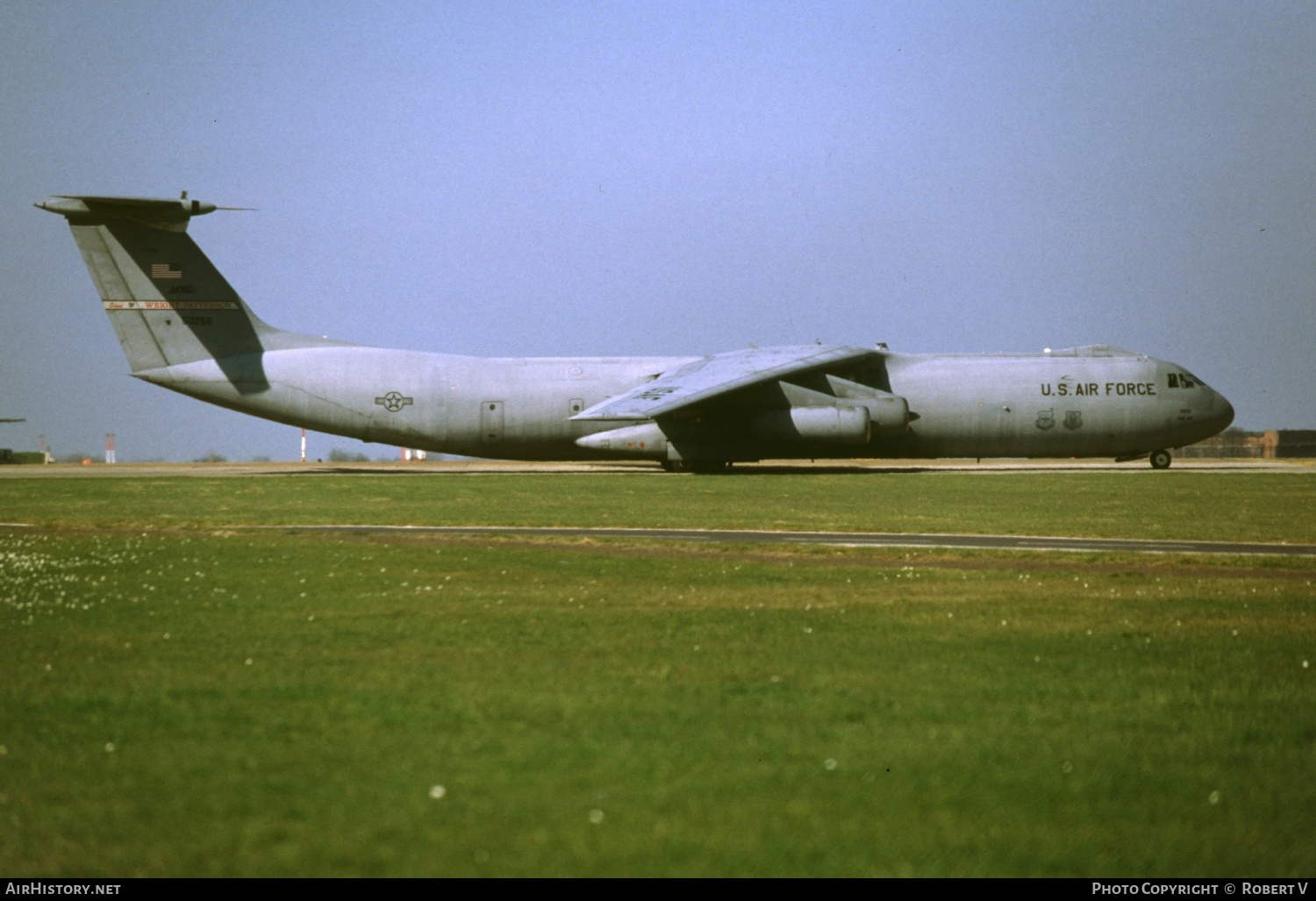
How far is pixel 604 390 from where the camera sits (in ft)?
133

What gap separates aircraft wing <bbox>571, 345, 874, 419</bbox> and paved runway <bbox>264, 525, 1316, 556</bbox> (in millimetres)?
13956

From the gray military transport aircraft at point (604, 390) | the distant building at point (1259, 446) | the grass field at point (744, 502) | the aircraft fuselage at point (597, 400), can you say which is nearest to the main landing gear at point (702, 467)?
the gray military transport aircraft at point (604, 390)

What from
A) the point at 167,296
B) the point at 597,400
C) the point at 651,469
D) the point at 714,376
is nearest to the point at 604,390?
the point at 597,400

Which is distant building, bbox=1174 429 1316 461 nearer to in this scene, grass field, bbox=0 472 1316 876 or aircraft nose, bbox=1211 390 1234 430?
aircraft nose, bbox=1211 390 1234 430

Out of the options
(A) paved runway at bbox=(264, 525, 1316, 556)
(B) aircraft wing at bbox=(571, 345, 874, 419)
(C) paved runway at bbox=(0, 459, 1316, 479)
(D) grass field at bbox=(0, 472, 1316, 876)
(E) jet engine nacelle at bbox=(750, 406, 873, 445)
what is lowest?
(D) grass field at bbox=(0, 472, 1316, 876)

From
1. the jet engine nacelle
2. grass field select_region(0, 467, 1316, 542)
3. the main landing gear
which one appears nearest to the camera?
grass field select_region(0, 467, 1316, 542)

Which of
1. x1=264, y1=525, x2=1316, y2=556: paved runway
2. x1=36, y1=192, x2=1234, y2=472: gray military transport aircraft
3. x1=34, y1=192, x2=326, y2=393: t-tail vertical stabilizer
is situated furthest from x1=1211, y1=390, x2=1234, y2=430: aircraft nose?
x1=34, y1=192, x2=326, y2=393: t-tail vertical stabilizer

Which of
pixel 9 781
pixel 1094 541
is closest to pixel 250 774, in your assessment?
pixel 9 781

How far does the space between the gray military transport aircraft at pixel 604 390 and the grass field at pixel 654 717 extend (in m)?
23.3

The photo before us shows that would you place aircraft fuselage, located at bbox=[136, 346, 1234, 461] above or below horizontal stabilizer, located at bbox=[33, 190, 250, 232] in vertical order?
below

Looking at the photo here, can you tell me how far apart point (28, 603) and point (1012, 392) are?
33.9 meters

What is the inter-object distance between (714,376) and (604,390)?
15.8 ft

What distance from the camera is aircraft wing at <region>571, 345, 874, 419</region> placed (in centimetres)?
3472
